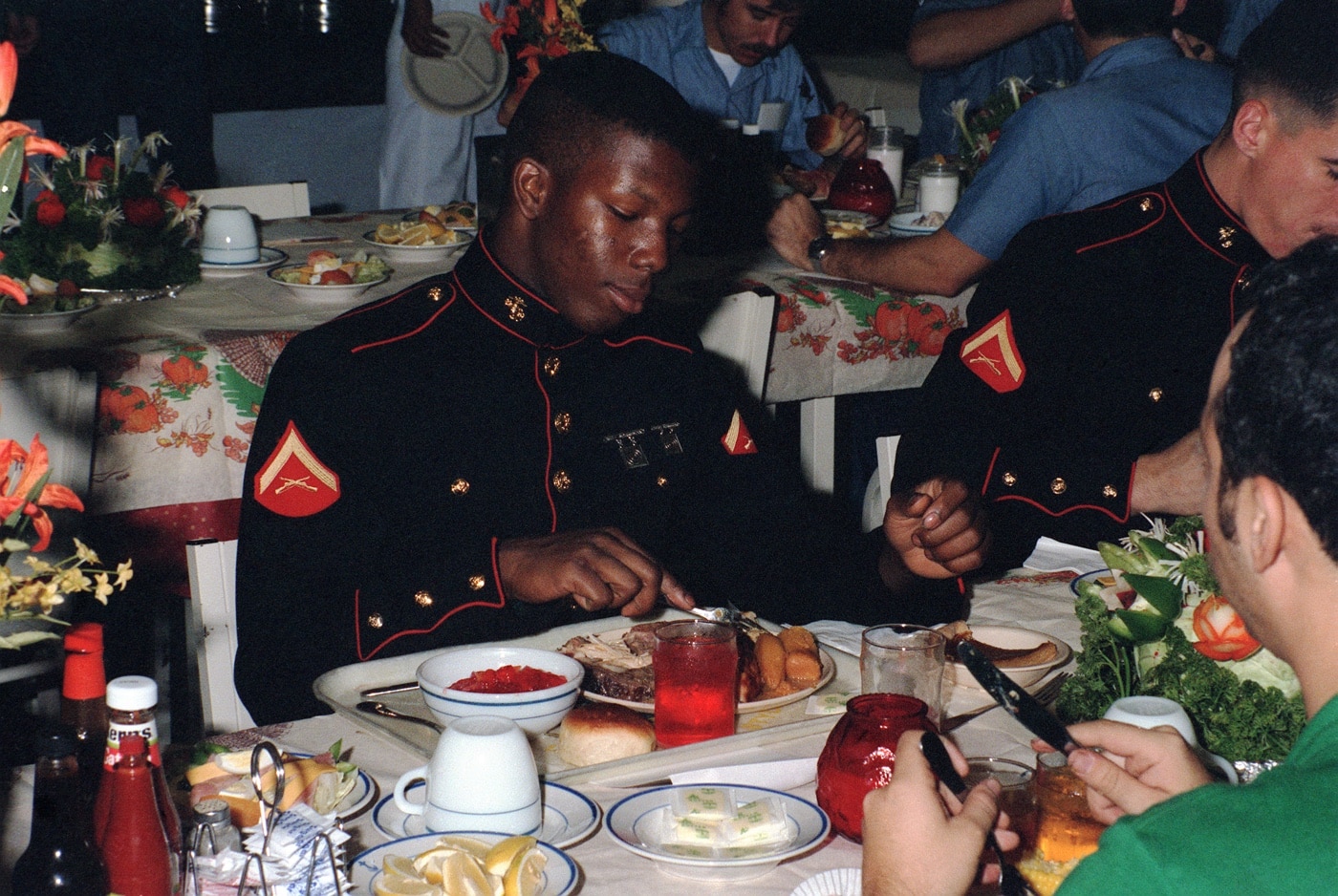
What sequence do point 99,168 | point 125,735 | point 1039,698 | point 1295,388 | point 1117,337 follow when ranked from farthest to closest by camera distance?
1. point 99,168
2. point 1117,337
3. point 1039,698
4. point 125,735
5. point 1295,388

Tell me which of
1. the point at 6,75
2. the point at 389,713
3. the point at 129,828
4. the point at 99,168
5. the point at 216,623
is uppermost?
the point at 6,75

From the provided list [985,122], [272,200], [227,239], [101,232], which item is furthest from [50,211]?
[985,122]

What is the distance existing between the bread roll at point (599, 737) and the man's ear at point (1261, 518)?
2.06 ft

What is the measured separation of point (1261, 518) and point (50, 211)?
2.68 meters

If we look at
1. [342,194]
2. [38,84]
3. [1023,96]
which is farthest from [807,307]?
[342,194]

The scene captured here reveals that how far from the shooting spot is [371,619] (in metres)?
1.80

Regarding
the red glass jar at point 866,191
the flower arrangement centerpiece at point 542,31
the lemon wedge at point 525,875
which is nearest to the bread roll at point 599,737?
the lemon wedge at point 525,875

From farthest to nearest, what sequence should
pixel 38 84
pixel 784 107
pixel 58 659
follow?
pixel 38 84 → pixel 784 107 → pixel 58 659

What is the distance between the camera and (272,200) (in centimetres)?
408

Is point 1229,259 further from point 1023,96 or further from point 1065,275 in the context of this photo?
point 1023,96

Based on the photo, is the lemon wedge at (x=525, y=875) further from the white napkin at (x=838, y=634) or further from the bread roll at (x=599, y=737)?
the white napkin at (x=838, y=634)

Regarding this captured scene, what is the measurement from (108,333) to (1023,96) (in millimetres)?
2834

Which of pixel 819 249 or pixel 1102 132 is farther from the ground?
pixel 1102 132

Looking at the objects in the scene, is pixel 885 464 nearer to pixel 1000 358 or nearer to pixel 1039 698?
pixel 1000 358
